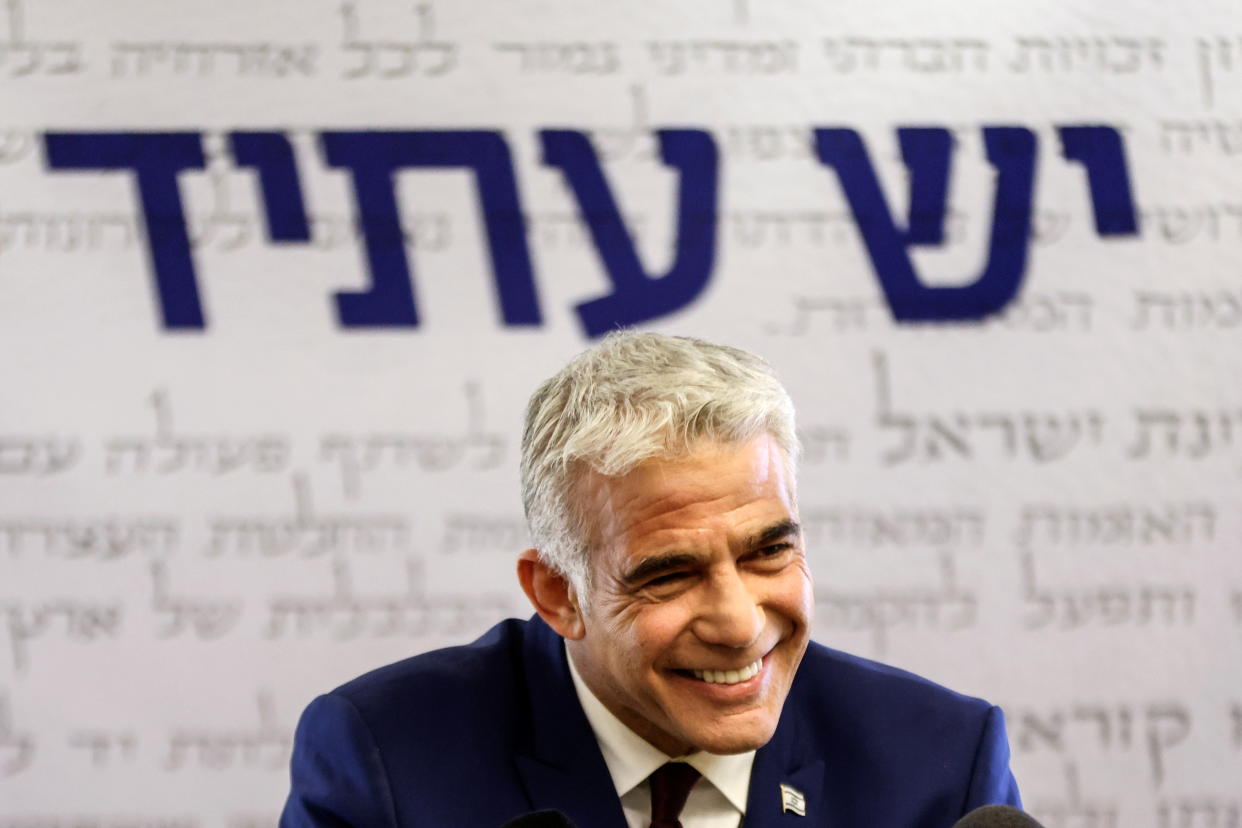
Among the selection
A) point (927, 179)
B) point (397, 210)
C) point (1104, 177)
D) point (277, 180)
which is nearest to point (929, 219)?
point (927, 179)

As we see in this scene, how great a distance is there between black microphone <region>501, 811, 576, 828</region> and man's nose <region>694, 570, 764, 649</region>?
283 millimetres

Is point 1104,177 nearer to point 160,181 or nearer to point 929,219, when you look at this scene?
point 929,219

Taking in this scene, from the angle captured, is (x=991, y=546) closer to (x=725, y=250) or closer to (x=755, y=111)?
(x=725, y=250)

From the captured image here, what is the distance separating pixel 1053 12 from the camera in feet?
7.36

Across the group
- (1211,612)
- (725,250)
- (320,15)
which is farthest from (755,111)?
(1211,612)

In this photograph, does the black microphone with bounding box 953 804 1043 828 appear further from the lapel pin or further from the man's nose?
the lapel pin

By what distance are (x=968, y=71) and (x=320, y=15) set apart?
3.30 feet

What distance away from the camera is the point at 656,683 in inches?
47.3

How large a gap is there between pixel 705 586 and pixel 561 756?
0.26 meters

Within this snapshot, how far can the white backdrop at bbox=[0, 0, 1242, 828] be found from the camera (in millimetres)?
2139

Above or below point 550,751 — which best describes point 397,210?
above

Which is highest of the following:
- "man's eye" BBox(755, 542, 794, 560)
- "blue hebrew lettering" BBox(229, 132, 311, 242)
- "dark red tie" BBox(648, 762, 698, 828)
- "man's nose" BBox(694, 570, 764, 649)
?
"blue hebrew lettering" BBox(229, 132, 311, 242)

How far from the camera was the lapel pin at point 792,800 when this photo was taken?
130cm

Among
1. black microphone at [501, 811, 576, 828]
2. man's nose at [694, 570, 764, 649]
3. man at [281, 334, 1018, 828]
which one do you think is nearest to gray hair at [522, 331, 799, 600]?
man at [281, 334, 1018, 828]
